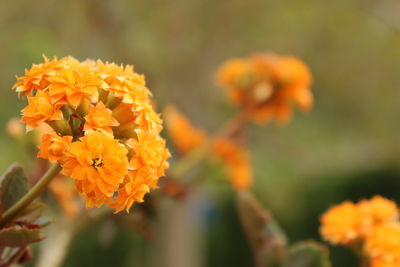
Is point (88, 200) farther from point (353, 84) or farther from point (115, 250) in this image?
point (115, 250)

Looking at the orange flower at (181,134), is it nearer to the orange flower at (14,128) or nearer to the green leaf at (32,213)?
the orange flower at (14,128)

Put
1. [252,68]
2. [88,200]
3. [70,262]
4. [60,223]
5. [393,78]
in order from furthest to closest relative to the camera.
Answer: [70,262], [393,78], [252,68], [60,223], [88,200]

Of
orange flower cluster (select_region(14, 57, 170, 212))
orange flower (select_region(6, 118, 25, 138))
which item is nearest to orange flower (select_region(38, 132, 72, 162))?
orange flower cluster (select_region(14, 57, 170, 212))

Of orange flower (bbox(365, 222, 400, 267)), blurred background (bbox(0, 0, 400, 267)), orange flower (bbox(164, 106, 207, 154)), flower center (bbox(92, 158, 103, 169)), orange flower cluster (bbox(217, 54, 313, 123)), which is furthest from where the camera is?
blurred background (bbox(0, 0, 400, 267))

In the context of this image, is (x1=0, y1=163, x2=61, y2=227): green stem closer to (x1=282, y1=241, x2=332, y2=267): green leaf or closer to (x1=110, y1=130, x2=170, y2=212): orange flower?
(x1=110, y1=130, x2=170, y2=212): orange flower

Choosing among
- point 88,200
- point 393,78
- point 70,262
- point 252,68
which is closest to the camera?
point 88,200

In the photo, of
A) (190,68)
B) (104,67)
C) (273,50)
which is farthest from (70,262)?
(104,67)

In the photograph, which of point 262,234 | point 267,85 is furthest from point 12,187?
point 267,85
